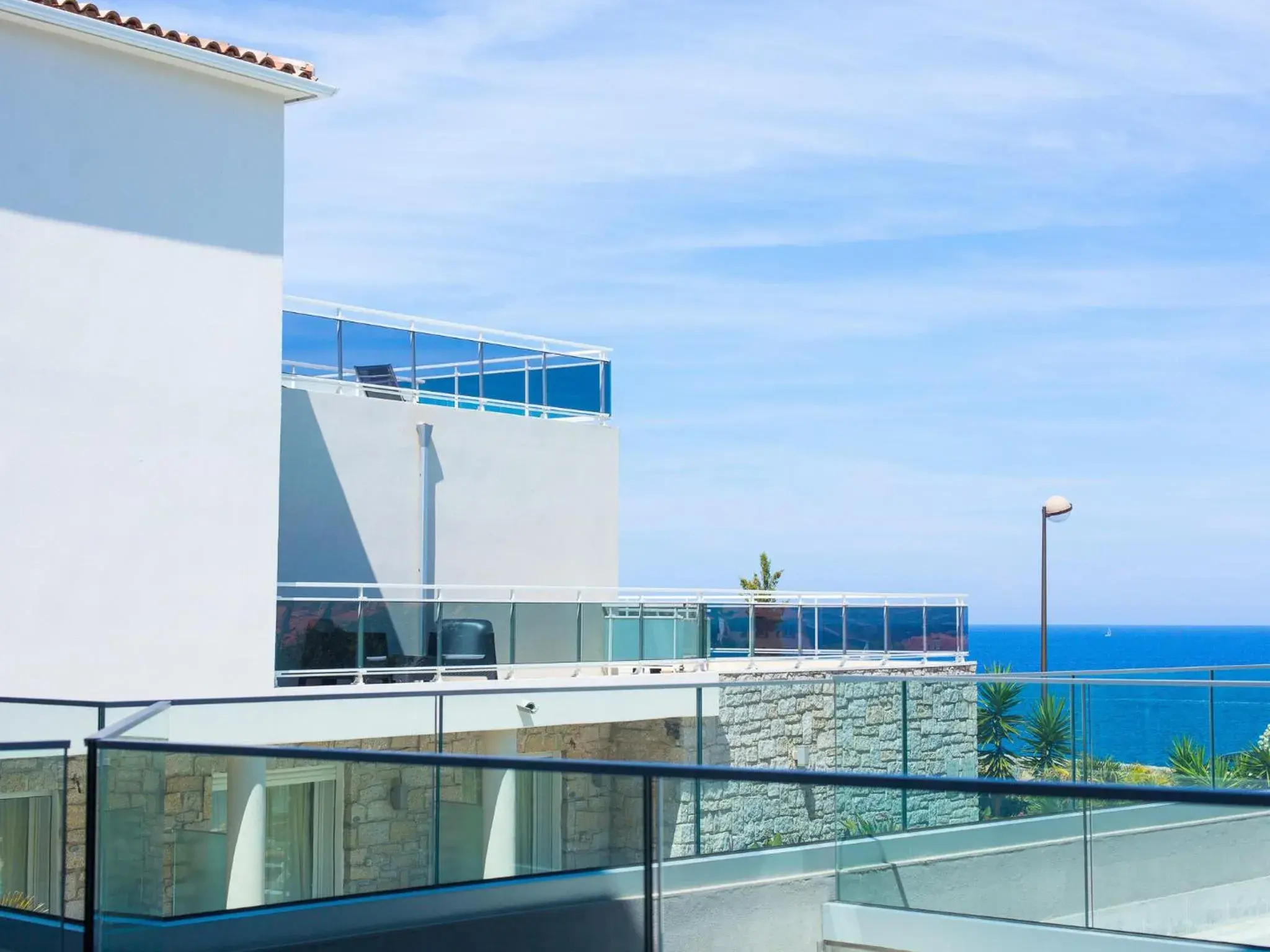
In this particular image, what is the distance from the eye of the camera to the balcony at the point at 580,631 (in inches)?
620

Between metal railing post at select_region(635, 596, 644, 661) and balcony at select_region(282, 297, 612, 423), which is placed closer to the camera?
balcony at select_region(282, 297, 612, 423)

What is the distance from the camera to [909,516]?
8088cm

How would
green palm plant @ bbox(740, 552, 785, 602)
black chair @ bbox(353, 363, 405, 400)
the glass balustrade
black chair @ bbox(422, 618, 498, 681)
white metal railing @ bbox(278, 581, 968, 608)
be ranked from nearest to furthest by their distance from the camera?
the glass balustrade
black chair @ bbox(422, 618, 498, 681)
white metal railing @ bbox(278, 581, 968, 608)
black chair @ bbox(353, 363, 405, 400)
green palm plant @ bbox(740, 552, 785, 602)

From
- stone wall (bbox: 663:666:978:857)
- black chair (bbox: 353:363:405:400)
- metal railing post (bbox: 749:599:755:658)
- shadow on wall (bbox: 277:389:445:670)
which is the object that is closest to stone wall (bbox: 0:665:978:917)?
stone wall (bbox: 663:666:978:857)

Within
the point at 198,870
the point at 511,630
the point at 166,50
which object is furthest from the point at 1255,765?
the point at 166,50

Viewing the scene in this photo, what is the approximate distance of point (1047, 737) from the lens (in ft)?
35.8

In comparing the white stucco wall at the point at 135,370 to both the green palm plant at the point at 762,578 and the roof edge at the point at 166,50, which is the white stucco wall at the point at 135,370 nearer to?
the roof edge at the point at 166,50

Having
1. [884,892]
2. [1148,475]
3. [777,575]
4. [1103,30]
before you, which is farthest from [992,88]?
[1148,475]

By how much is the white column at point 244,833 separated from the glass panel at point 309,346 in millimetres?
13331

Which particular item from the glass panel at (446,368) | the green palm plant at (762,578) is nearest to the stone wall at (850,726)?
the glass panel at (446,368)

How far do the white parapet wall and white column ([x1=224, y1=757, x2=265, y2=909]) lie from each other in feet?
29.1

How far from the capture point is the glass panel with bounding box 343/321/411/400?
19.1 meters

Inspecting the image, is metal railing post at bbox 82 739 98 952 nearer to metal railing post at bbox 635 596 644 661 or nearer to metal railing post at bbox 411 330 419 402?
metal railing post at bbox 635 596 644 661

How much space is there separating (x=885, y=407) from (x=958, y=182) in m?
32.8
